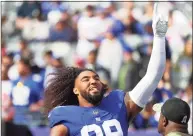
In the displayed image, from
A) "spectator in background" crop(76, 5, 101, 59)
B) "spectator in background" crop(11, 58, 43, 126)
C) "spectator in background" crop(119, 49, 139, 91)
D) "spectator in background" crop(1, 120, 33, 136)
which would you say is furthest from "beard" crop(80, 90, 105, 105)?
"spectator in background" crop(76, 5, 101, 59)

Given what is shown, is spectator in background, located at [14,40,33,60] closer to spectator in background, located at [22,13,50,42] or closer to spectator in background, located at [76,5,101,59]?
spectator in background, located at [22,13,50,42]

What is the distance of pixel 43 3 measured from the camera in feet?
39.2

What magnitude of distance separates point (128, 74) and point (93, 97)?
5197 mm

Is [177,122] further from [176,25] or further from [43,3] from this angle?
[43,3]

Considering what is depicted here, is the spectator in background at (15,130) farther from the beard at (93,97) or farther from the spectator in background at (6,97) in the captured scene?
the beard at (93,97)

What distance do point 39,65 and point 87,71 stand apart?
5520 millimetres

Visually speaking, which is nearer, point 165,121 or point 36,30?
point 165,121

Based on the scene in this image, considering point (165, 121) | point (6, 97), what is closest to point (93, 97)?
point (165, 121)

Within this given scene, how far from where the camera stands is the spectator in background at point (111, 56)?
10.5 m

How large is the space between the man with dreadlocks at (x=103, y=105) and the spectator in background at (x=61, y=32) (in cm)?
600

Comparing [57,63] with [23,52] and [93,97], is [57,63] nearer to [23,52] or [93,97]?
[23,52]

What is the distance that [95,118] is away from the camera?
5.09 metres

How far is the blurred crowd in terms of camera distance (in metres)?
10.1

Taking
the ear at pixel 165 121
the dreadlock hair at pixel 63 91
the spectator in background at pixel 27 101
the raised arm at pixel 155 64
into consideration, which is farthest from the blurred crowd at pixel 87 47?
the ear at pixel 165 121
